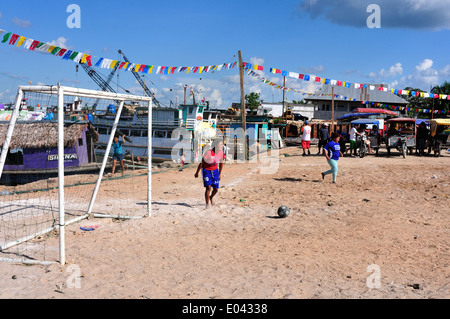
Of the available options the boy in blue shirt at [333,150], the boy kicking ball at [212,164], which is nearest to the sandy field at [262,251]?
the boy kicking ball at [212,164]

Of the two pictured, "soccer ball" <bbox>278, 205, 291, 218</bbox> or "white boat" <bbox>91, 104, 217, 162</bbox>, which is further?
"white boat" <bbox>91, 104, 217, 162</bbox>

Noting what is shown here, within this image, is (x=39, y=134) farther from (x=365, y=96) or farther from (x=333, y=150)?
(x=365, y=96)

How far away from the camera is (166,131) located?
88.8ft

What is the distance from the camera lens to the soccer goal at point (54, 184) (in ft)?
19.1

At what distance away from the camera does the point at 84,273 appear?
16.6 ft

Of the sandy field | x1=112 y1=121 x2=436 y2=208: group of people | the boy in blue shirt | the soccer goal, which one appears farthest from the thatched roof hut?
the boy in blue shirt

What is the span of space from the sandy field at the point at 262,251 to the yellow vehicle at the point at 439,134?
9.73 metres

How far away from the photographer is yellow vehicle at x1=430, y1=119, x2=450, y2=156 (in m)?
19.3

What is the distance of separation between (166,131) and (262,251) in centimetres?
2191

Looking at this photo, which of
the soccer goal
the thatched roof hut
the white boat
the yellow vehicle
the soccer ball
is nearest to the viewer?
the soccer goal

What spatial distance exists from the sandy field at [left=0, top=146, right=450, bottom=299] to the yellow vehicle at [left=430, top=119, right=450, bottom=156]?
9.73 m

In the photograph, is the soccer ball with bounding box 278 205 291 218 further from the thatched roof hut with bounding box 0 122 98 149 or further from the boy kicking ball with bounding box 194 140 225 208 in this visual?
the thatched roof hut with bounding box 0 122 98 149

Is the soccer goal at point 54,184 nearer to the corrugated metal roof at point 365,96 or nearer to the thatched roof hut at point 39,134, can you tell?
the thatched roof hut at point 39,134

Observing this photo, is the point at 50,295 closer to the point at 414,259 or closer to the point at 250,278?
the point at 250,278
